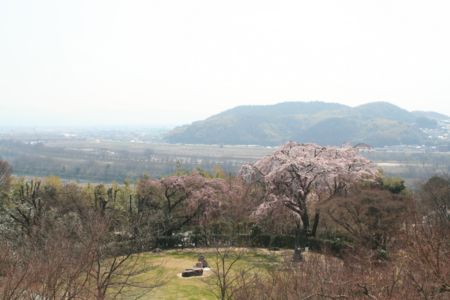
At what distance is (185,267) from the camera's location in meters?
23.7

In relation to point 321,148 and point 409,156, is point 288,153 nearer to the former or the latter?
point 321,148

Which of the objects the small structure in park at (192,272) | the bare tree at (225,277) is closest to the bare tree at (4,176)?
the small structure in park at (192,272)

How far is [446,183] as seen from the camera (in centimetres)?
3072

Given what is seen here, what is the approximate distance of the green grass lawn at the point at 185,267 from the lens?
1867cm

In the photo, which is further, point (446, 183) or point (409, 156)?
point (409, 156)

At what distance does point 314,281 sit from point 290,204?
1332cm

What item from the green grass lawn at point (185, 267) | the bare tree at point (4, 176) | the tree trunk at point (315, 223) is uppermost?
the bare tree at point (4, 176)

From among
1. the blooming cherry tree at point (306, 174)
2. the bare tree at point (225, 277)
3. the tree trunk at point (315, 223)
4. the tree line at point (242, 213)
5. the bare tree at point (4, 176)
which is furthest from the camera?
the bare tree at point (4, 176)

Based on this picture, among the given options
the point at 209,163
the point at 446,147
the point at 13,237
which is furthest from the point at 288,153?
the point at 446,147

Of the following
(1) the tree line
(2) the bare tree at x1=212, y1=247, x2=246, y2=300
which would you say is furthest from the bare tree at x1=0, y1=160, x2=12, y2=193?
(2) the bare tree at x1=212, y1=247, x2=246, y2=300

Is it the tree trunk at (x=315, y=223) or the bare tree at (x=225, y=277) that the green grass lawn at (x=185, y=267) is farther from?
the tree trunk at (x=315, y=223)

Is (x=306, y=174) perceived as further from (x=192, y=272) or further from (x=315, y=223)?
(x=192, y=272)

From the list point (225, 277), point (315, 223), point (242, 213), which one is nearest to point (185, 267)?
point (242, 213)

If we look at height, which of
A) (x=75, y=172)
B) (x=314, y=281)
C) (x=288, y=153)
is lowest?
(x=75, y=172)
